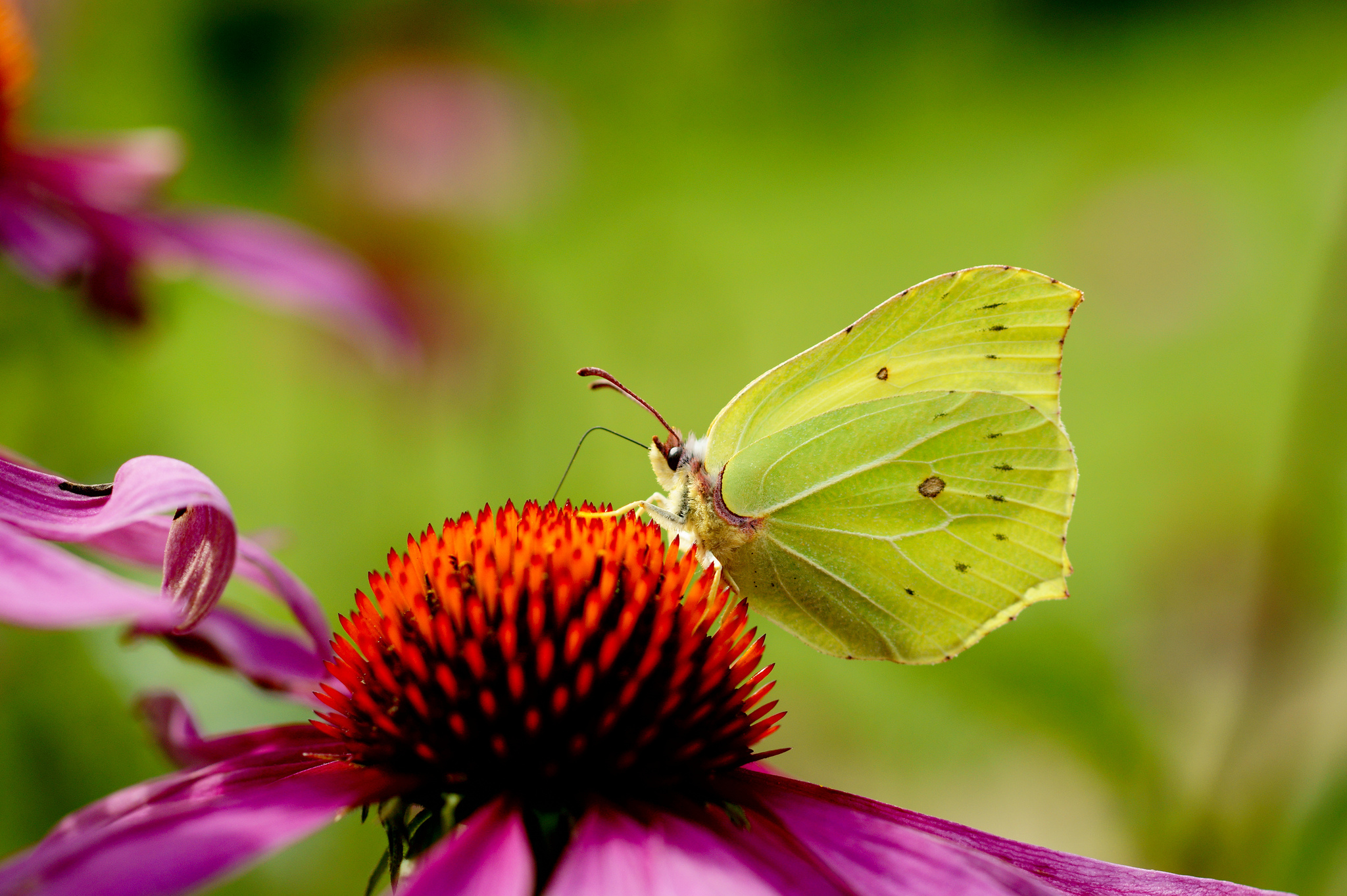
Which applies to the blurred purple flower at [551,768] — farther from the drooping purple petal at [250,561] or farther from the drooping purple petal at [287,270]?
the drooping purple petal at [287,270]

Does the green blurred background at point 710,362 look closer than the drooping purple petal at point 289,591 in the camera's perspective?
No

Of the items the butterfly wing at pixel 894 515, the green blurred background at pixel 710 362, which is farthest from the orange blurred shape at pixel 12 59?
the butterfly wing at pixel 894 515

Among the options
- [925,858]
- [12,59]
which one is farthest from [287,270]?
[925,858]

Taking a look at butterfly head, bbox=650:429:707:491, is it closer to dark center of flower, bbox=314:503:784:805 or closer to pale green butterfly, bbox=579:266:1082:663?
pale green butterfly, bbox=579:266:1082:663

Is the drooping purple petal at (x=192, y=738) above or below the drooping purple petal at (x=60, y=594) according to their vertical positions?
below

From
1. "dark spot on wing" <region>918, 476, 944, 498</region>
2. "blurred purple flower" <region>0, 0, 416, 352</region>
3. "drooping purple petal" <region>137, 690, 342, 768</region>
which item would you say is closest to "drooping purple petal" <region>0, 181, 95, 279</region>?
"blurred purple flower" <region>0, 0, 416, 352</region>

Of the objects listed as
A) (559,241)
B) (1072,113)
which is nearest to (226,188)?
(559,241)

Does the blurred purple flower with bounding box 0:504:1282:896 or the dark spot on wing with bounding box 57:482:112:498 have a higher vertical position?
the dark spot on wing with bounding box 57:482:112:498
